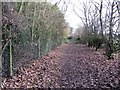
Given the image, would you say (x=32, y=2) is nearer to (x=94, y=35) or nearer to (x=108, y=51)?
(x=108, y=51)

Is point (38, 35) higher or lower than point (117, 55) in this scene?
higher

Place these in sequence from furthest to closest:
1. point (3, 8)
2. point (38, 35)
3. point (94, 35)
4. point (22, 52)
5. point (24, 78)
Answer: point (94, 35) → point (38, 35) → point (22, 52) → point (24, 78) → point (3, 8)

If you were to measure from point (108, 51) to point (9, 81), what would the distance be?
6927 mm

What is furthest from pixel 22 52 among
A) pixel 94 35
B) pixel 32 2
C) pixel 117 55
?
pixel 94 35

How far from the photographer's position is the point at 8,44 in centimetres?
674

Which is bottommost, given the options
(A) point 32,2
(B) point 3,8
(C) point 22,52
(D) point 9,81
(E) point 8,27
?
(D) point 9,81

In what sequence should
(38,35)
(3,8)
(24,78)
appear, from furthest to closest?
(38,35), (24,78), (3,8)

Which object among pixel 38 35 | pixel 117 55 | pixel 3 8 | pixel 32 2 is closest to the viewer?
pixel 3 8

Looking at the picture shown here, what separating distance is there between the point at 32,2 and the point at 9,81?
4.58 metres

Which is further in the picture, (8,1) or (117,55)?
(117,55)

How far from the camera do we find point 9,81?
645 cm

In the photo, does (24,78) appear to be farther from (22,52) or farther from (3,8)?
(3,8)

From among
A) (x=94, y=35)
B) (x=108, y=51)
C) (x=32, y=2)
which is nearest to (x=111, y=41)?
(x=108, y=51)

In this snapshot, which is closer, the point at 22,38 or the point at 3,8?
the point at 3,8
